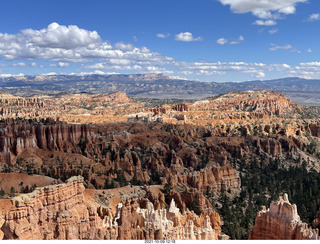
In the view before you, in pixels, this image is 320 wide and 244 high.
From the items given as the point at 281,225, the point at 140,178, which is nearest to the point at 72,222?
the point at 281,225

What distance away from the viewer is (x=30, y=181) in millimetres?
54500

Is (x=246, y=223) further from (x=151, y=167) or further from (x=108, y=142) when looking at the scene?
(x=108, y=142)

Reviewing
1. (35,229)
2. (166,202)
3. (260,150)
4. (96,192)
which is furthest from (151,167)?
(35,229)

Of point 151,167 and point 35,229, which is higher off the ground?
point 35,229

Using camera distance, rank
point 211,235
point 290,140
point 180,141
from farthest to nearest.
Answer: point 290,140 < point 180,141 < point 211,235

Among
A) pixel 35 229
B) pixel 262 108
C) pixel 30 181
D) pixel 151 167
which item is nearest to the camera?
pixel 35 229

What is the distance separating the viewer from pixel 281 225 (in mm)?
32875

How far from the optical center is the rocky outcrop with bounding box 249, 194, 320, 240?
31.1 meters

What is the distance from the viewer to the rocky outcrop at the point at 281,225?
1224 inches

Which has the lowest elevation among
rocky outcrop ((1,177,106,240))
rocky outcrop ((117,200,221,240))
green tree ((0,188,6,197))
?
green tree ((0,188,6,197))

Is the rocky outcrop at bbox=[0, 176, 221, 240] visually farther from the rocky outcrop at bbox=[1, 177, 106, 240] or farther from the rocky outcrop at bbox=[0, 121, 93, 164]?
the rocky outcrop at bbox=[0, 121, 93, 164]

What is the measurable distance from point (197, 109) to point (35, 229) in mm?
156618

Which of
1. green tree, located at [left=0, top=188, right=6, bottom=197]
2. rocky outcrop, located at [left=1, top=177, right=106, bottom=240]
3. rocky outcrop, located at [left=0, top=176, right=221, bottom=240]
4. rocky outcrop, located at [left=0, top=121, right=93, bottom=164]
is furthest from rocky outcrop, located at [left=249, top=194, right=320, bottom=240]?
rocky outcrop, located at [left=0, top=121, right=93, bottom=164]

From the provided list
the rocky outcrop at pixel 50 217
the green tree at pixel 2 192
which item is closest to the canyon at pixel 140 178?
the rocky outcrop at pixel 50 217
